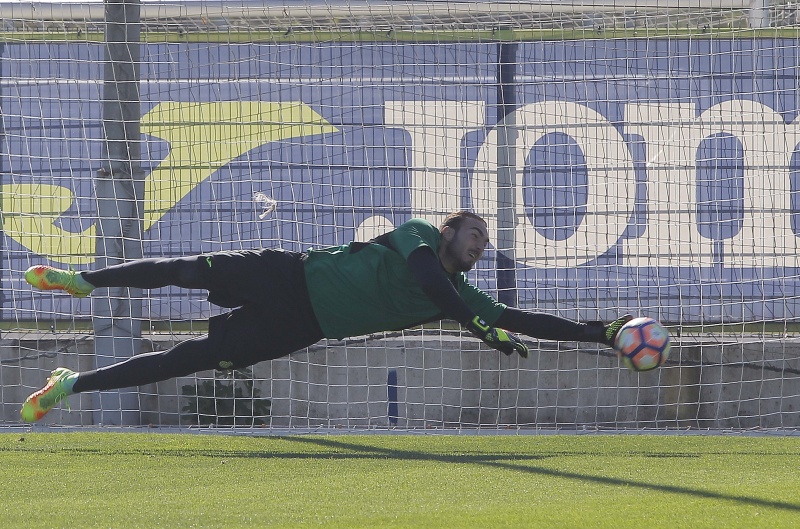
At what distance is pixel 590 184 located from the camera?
10.7m

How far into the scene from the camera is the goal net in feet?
34.3

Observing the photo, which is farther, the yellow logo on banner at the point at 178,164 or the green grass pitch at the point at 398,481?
the yellow logo on banner at the point at 178,164

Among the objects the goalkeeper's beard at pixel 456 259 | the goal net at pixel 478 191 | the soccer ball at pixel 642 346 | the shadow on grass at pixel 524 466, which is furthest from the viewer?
the goal net at pixel 478 191

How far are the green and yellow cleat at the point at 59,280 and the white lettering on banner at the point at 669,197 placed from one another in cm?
550

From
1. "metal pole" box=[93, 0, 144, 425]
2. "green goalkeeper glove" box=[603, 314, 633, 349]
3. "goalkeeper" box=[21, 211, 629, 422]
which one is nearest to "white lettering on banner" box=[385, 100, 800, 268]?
"metal pole" box=[93, 0, 144, 425]

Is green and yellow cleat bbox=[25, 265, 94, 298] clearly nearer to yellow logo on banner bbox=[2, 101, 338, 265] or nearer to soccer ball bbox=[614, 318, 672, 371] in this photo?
soccer ball bbox=[614, 318, 672, 371]

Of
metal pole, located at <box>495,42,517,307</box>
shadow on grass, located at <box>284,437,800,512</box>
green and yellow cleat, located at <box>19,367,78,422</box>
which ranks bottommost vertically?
shadow on grass, located at <box>284,437,800,512</box>

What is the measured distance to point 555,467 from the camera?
680 cm

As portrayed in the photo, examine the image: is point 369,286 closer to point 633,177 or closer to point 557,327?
point 557,327

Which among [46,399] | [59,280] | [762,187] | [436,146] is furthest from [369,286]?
[762,187]

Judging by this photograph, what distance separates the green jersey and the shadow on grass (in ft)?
3.57

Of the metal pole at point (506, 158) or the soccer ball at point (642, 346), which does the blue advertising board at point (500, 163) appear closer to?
the metal pole at point (506, 158)

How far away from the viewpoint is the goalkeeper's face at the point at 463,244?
20.9 ft

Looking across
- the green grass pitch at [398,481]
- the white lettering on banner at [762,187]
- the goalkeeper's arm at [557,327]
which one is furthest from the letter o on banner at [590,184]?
the goalkeeper's arm at [557,327]
